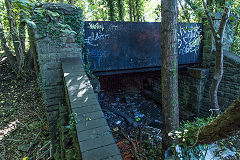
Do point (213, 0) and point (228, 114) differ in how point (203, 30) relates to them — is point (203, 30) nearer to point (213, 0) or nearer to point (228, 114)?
point (213, 0)

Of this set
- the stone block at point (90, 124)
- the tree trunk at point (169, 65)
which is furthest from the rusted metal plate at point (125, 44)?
the stone block at point (90, 124)

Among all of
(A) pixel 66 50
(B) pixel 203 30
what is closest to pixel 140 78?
(B) pixel 203 30

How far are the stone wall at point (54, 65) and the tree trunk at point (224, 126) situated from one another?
335cm

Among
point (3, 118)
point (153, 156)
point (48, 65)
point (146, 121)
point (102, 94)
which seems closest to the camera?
point (153, 156)

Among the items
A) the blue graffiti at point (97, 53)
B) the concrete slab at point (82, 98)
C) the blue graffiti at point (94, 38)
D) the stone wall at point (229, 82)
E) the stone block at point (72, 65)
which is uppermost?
the blue graffiti at point (94, 38)

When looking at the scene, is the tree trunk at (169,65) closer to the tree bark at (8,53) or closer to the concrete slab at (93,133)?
the concrete slab at (93,133)

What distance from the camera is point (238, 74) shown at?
5.56m

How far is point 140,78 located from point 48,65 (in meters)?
6.96

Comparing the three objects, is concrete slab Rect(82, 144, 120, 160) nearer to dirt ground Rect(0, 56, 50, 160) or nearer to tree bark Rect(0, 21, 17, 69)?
dirt ground Rect(0, 56, 50, 160)

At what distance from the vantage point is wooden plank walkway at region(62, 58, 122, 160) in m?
1.92

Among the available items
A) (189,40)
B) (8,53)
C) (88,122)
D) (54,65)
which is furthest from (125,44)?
(8,53)

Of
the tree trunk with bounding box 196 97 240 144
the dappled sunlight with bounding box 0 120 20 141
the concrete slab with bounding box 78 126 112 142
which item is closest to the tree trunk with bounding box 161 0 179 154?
the tree trunk with bounding box 196 97 240 144

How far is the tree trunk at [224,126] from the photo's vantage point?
1376 mm

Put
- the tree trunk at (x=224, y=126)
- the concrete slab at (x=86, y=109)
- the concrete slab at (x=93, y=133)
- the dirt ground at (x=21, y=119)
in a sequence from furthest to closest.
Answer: the dirt ground at (x=21, y=119) → the concrete slab at (x=86, y=109) → the concrete slab at (x=93, y=133) → the tree trunk at (x=224, y=126)
